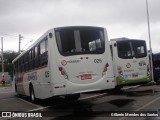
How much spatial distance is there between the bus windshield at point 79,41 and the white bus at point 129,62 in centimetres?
551

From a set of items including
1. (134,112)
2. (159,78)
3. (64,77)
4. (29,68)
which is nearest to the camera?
(134,112)

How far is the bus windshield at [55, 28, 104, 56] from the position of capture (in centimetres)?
1244

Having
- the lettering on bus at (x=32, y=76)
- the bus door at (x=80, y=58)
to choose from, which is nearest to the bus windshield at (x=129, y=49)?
the lettering on bus at (x=32, y=76)

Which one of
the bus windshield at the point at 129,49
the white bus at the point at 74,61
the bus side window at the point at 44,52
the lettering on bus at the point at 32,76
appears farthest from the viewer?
the bus windshield at the point at 129,49

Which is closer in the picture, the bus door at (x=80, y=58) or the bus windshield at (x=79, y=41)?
the bus door at (x=80, y=58)

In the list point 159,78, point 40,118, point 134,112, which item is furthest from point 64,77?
point 159,78

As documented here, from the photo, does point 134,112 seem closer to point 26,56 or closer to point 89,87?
point 89,87

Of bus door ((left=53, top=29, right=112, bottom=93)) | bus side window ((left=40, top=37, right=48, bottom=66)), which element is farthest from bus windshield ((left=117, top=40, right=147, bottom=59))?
bus side window ((left=40, top=37, right=48, bottom=66))

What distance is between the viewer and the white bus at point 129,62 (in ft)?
60.6

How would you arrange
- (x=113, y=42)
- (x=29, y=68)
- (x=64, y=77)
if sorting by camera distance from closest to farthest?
(x=64, y=77)
(x=29, y=68)
(x=113, y=42)

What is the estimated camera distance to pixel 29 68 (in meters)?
16.8

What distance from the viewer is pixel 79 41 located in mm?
12617

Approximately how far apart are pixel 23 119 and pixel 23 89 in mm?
8446

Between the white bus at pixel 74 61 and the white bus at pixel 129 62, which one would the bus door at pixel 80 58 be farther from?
the white bus at pixel 129 62
